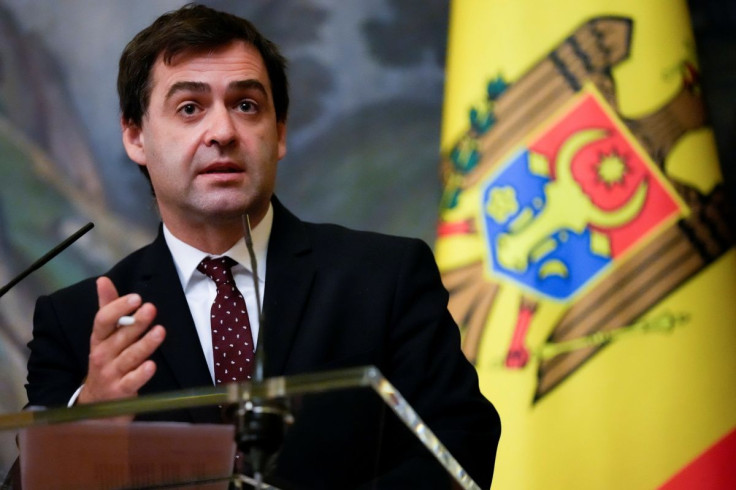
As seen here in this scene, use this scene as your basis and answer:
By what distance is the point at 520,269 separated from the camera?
3.40 meters

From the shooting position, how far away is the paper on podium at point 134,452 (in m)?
1.53

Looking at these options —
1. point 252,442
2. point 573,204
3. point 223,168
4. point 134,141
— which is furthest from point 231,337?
point 573,204

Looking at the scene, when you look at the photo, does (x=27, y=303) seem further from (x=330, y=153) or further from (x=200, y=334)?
(x=200, y=334)

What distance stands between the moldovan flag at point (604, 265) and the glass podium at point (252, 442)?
5.75 feet

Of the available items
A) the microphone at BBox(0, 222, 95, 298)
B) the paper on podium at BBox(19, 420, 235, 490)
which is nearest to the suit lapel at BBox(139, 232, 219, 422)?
the microphone at BBox(0, 222, 95, 298)

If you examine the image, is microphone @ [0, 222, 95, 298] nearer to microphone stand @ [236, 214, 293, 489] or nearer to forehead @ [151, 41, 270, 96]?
forehead @ [151, 41, 270, 96]

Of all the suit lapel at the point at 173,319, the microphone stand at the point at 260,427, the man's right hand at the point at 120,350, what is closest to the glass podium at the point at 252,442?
the microphone stand at the point at 260,427

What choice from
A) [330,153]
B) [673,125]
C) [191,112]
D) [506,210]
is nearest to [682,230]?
[673,125]

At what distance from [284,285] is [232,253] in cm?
20

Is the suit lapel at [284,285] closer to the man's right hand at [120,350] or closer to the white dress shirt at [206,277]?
the white dress shirt at [206,277]

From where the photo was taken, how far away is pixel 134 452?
155 cm

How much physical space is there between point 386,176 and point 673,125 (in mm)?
995

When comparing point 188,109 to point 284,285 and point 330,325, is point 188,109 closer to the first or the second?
point 284,285

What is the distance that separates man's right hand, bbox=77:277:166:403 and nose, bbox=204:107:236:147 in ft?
3.09
